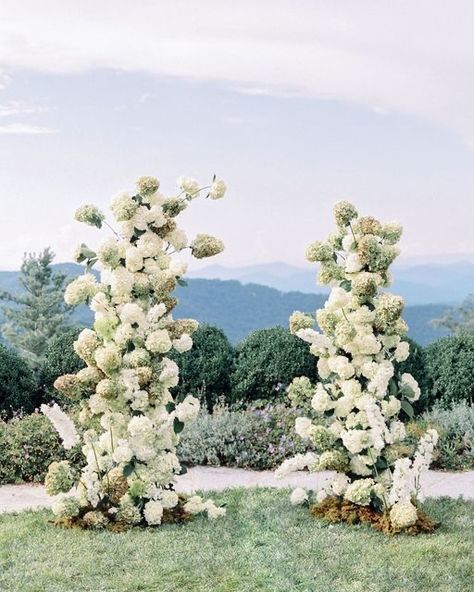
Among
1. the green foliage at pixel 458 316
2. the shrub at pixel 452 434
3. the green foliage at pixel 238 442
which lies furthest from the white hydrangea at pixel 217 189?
the green foliage at pixel 458 316

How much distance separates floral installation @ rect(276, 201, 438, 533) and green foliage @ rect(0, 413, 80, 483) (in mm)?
2884

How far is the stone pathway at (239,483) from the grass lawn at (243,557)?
96 cm

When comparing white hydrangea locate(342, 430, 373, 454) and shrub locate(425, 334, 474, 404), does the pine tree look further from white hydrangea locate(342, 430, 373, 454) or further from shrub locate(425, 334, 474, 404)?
white hydrangea locate(342, 430, 373, 454)

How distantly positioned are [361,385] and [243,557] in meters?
1.53

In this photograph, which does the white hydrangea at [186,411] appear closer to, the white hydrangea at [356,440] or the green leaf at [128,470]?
the green leaf at [128,470]

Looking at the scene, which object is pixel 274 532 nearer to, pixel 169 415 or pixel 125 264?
pixel 169 415

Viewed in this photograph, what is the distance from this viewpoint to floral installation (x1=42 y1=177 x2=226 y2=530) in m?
6.71

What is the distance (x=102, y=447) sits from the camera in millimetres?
7012

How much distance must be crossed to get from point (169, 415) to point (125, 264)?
3.62 ft

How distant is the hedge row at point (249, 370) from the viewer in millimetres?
10984

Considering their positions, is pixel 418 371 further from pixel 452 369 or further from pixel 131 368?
pixel 131 368

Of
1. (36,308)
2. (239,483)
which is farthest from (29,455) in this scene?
(36,308)

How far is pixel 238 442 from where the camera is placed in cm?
942

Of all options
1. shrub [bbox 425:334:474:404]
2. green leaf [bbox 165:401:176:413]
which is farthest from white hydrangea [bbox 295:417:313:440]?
shrub [bbox 425:334:474:404]
